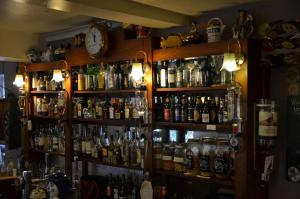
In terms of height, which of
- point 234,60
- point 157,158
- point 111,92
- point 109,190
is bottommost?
point 109,190

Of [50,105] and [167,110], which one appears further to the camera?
[50,105]

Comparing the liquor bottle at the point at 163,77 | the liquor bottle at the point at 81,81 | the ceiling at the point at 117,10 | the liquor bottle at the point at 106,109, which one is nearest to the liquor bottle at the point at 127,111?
the liquor bottle at the point at 106,109

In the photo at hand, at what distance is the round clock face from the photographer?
380 centimetres

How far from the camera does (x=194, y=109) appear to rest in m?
3.21

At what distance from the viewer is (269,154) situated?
2.85 metres

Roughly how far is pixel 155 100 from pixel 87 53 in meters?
1.07

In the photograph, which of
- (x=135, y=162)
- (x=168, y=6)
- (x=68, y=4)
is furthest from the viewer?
(x=135, y=162)

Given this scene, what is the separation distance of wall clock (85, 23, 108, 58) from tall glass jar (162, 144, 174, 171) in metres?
1.18

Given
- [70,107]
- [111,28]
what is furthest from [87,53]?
[70,107]

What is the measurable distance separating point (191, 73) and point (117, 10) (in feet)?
2.79

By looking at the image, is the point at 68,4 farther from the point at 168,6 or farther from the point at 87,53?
the point at 87,53

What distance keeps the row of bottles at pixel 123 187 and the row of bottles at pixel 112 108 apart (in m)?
0.66

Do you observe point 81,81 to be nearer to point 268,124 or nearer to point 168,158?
point 168,158

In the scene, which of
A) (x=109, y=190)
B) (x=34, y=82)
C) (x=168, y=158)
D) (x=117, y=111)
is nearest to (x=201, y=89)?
(x=168, y=158)
